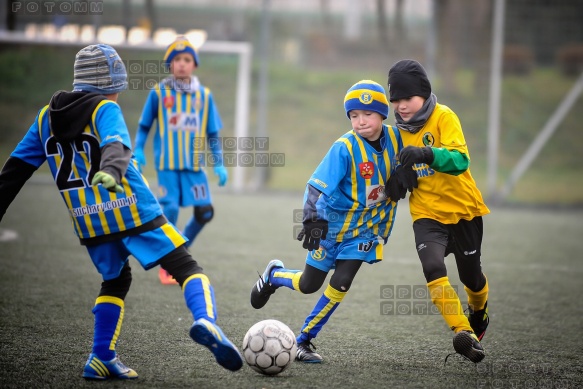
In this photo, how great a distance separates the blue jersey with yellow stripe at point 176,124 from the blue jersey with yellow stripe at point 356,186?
8.23ft

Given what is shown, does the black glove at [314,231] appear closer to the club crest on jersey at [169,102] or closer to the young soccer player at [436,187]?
the young soccer player at [436,187]

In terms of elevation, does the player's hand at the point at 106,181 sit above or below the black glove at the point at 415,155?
below

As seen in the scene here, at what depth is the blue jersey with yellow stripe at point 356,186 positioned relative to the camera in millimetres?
4199

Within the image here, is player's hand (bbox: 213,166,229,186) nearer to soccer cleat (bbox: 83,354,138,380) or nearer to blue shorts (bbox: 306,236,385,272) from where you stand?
blue shorts (bbox: 306,236,385,272)

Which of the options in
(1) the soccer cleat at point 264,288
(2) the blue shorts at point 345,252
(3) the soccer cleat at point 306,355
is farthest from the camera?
(1) the soccer cleat at point 264,288

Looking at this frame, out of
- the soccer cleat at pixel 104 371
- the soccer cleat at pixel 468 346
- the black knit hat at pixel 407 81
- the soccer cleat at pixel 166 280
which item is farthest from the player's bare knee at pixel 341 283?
the soccer cleat at pixel 166 280

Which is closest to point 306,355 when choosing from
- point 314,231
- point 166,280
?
point 314,231

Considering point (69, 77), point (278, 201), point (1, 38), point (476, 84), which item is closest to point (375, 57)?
point (476, 84)

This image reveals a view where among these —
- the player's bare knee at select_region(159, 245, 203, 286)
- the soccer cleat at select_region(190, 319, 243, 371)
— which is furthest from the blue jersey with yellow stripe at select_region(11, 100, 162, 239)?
the soccer cleat at select_region(190, 319, 243, 371)

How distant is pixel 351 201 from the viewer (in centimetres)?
428

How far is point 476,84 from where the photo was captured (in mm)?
15500

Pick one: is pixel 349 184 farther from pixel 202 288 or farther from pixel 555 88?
pixel 555 88

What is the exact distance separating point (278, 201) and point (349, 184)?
8.77 meters

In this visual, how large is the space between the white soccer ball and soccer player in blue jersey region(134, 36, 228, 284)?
278 centimetres
